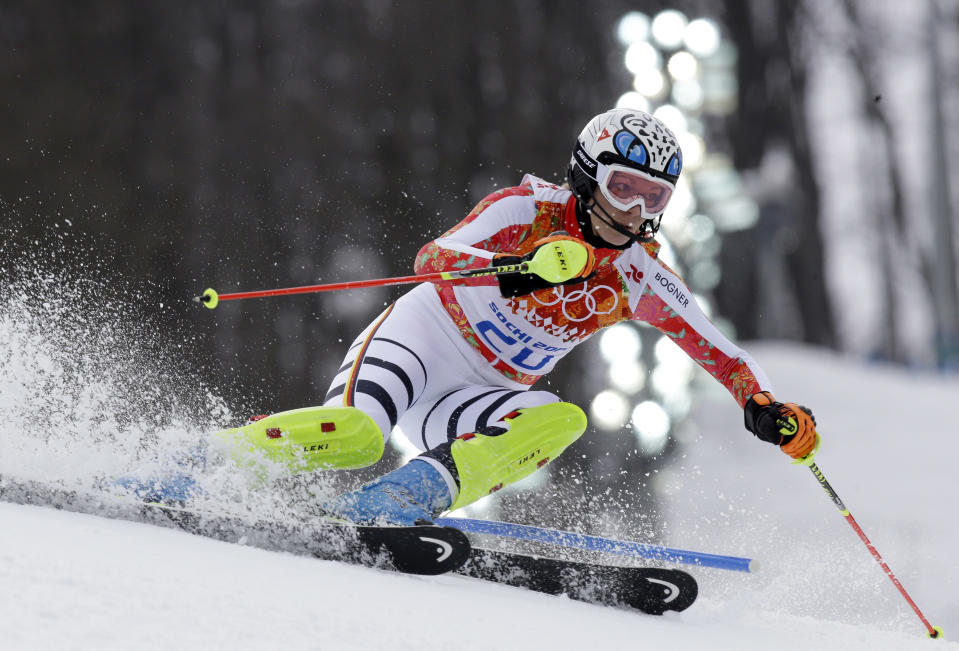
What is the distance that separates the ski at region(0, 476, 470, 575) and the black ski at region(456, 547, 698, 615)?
429 millimetres

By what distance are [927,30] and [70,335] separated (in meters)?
10.7

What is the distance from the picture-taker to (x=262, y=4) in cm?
1048

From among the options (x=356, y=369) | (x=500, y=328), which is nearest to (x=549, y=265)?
(x=500, y=328)

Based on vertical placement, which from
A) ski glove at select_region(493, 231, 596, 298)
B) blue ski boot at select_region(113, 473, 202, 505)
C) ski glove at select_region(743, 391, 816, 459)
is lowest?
ski glove at select_region(743, 391, 816, 459)

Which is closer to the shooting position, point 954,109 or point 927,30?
point 927,30

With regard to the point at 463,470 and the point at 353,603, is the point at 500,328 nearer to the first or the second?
the point at 463,470

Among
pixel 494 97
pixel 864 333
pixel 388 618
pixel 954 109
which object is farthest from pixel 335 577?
pixel 864 333

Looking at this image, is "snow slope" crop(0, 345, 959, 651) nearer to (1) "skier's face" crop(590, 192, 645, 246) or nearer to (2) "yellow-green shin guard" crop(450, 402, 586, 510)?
(2) "yellow-green shin guard" crop(450, 402, 586, 510)

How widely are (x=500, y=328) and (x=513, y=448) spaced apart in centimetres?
46

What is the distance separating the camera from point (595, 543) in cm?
353

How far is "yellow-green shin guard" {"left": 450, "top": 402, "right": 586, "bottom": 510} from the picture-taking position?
326 centimetres

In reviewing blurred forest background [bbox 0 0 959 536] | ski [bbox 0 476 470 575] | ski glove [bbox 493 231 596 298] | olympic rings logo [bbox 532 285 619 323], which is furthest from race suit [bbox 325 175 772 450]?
blurred forest background [bbox 0 0 959 536]

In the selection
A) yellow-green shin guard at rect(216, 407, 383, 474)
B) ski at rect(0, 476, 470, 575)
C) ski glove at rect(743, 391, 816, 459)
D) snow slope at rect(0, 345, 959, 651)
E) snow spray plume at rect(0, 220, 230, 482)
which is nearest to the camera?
snow slope at rect(0, 345, 959, 651)

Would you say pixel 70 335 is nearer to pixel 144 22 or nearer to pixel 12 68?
pixel 12 68
